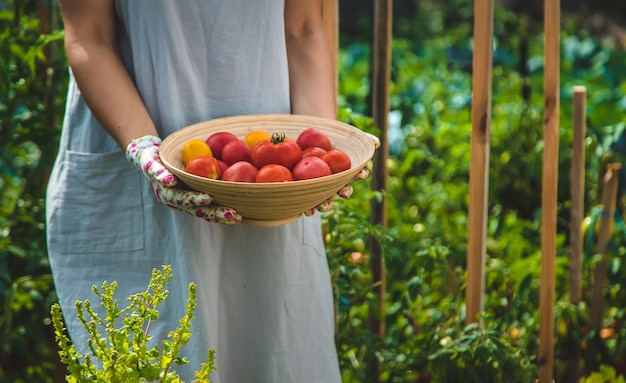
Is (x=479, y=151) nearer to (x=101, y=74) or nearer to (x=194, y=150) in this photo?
(x=194, y=150)

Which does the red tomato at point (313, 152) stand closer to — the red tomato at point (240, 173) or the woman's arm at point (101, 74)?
the red tomato at point (240, 173)

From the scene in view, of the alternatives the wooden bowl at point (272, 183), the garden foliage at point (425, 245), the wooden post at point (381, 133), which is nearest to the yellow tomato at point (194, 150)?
the wooden bowl at point (272, 183)

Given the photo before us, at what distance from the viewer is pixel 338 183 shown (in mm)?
1434

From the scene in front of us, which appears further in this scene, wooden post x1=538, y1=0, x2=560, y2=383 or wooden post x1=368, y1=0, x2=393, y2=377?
wooden post x1=368, y1=0, x2=393, y2=377

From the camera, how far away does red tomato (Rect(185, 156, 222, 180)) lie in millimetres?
1459

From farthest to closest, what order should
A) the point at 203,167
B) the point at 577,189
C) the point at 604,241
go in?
the point at 604,241 → the point at 577,189 → the point at 203,167

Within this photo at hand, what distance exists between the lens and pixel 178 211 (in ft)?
5.17

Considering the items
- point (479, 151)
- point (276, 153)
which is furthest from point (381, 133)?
point (276, 153)

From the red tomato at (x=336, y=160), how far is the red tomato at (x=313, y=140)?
0.05 metres

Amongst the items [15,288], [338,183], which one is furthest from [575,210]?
[15,288]

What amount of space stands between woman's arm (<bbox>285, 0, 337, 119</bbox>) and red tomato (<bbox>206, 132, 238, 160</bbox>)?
0.74ft

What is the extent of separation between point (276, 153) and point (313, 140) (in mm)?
93

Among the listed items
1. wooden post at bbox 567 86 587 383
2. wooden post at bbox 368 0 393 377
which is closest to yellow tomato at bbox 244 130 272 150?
wooden post at bbox 368 0 393 377

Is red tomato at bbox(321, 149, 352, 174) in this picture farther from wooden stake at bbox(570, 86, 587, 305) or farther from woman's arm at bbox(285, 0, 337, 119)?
wooden stake at bbox(570, 86, 587, 305)
